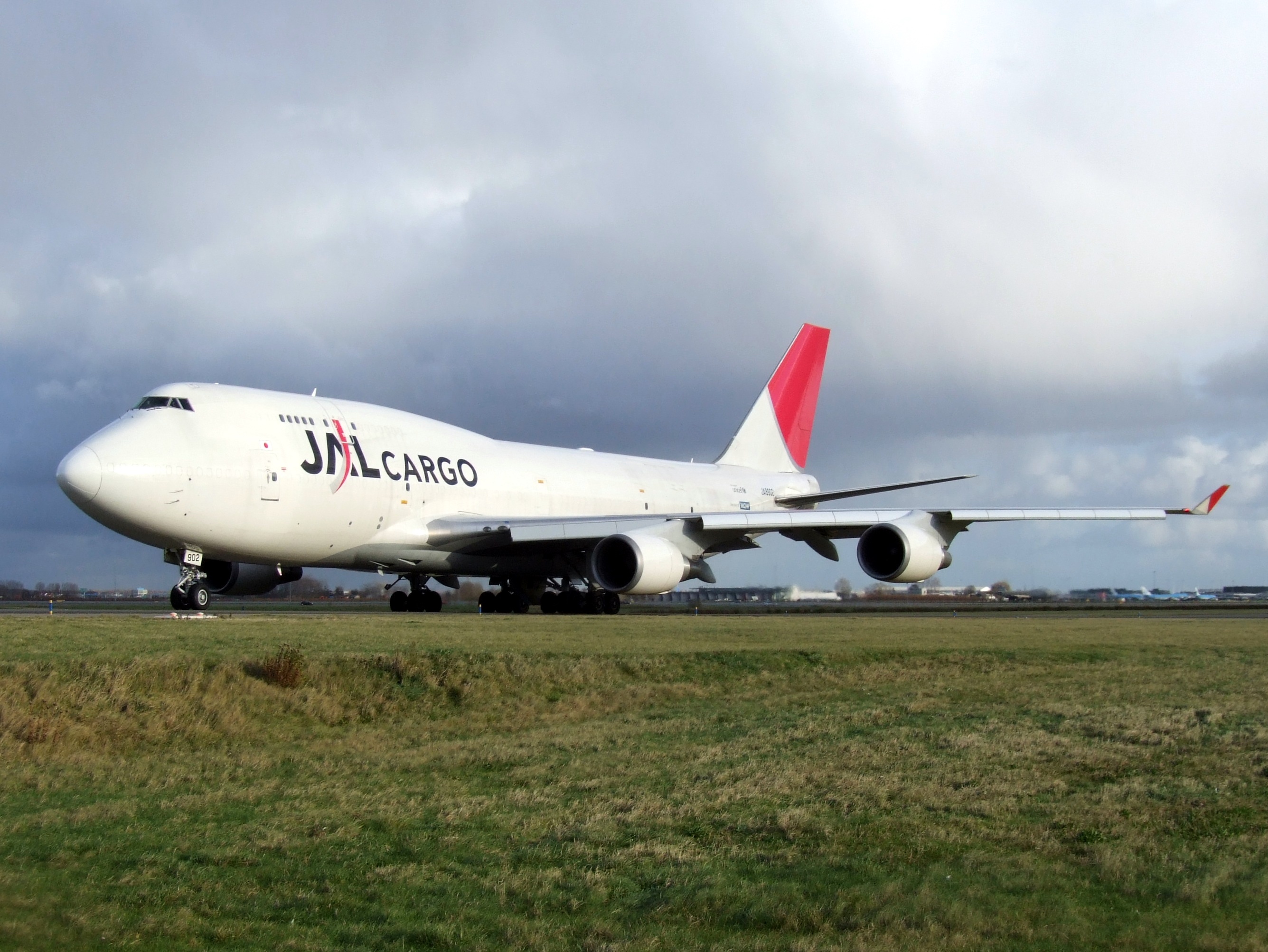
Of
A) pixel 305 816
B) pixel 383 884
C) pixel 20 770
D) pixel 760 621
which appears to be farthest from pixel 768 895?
pixel 760 621

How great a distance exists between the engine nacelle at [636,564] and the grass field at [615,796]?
8.75m

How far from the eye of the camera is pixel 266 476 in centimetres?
2312

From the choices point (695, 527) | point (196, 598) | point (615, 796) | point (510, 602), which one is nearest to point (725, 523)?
point (695, 527)

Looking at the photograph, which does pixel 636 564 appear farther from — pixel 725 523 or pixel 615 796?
pixel 615 796

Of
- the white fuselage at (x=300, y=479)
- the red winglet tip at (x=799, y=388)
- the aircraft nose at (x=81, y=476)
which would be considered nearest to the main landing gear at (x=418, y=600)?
the white fuselage at (x=300, y=479)

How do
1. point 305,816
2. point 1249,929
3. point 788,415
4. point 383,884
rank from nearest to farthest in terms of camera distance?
point 1249,929 < point 383,884 < point 305,816 < point 788,415

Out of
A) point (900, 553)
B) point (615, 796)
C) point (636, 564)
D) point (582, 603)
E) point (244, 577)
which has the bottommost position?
point (615, 796)

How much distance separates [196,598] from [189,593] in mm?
209

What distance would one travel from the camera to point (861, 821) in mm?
7426

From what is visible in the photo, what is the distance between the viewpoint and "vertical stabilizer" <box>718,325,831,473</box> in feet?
135

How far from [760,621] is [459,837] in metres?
18.2

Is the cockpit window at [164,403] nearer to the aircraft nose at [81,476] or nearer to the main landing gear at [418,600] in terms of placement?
the aircraft nose at [81,476]

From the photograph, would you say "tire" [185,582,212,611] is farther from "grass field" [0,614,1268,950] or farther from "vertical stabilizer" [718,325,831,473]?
"vertical stabilizer" [718,325,831,473]

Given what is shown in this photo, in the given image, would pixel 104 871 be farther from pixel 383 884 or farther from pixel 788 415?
pixel 788 415
